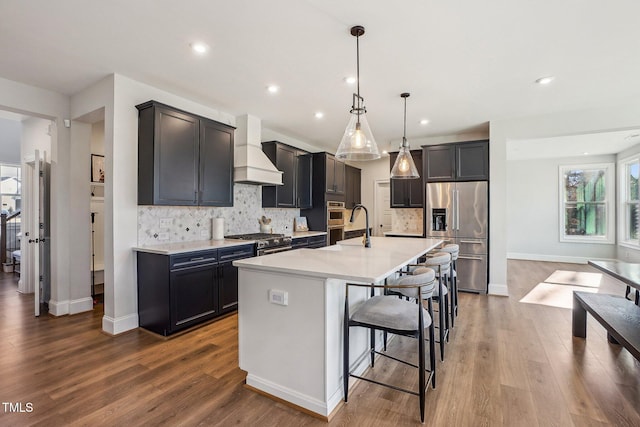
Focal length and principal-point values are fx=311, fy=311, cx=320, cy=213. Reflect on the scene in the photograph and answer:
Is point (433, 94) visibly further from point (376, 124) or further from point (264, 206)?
point (264, 206)

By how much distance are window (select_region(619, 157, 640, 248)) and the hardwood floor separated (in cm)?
479

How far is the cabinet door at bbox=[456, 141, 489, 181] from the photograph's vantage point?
4852 millimetres

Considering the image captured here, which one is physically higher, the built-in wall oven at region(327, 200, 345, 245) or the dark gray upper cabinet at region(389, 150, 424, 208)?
the dark gray upper cabinet at region(389, 150, 424, 208)

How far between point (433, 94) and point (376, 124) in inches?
53.1

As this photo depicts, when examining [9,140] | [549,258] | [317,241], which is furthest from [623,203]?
[9,140]

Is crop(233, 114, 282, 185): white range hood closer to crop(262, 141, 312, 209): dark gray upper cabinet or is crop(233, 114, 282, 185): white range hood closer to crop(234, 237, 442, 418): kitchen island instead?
crop(262, 141, 312, 209): dark gray upper cabinet

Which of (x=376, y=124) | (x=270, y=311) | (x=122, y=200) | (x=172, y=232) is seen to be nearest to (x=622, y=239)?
(x=376, y=124)

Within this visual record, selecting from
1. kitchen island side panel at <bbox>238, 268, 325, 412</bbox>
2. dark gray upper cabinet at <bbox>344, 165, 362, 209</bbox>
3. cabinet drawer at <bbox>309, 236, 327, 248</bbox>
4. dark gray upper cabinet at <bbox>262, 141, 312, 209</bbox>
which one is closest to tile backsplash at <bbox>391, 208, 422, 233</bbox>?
dark gray upper cabinet at <bbox>344, 165, 362, 209</bbox>

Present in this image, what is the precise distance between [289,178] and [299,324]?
3600 mm

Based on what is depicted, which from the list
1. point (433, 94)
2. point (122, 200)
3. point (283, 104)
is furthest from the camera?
point (283, 104)

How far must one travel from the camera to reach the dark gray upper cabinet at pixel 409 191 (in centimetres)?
580

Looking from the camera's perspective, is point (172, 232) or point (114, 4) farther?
point (172, 232)

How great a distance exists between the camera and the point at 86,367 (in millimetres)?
2504

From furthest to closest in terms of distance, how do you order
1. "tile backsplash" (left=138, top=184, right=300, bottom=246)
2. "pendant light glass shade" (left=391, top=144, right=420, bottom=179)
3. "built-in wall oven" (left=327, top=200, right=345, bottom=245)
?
1. "built-in wall oven" (left=327, top=200, right=345, bottom=245)
2. "pendant light glass shade" (left=391, top=144, right=420, bottom=179)
3. "tile backsplash" (left=138, top=184, right=300, bottom=246)
